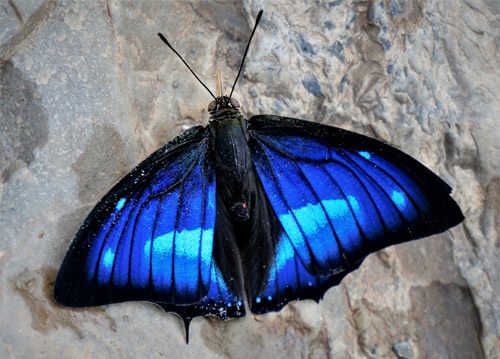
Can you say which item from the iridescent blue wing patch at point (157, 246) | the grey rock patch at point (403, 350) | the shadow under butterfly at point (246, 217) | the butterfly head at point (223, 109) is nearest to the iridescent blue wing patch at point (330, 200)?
the shadow under butterfly at point (246, 217)

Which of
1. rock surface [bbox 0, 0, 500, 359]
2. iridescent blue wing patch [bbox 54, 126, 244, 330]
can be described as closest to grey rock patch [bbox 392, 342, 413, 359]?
rock surface [bbox 0, 0, 500, 359]

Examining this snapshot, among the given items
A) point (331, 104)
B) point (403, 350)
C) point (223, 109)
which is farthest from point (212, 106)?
point (403, 350)

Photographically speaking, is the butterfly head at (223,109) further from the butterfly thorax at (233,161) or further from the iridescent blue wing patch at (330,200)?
the iridescent blue wing patch at (330,200)

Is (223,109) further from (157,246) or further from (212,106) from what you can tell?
(157,246)

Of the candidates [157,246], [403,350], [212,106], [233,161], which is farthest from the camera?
[403,350]

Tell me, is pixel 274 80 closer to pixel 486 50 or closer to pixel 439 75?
pixel 439 75

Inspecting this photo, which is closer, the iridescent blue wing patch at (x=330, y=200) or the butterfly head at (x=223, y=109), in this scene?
the iridescent blue wing patch at (x=330, y=200)
